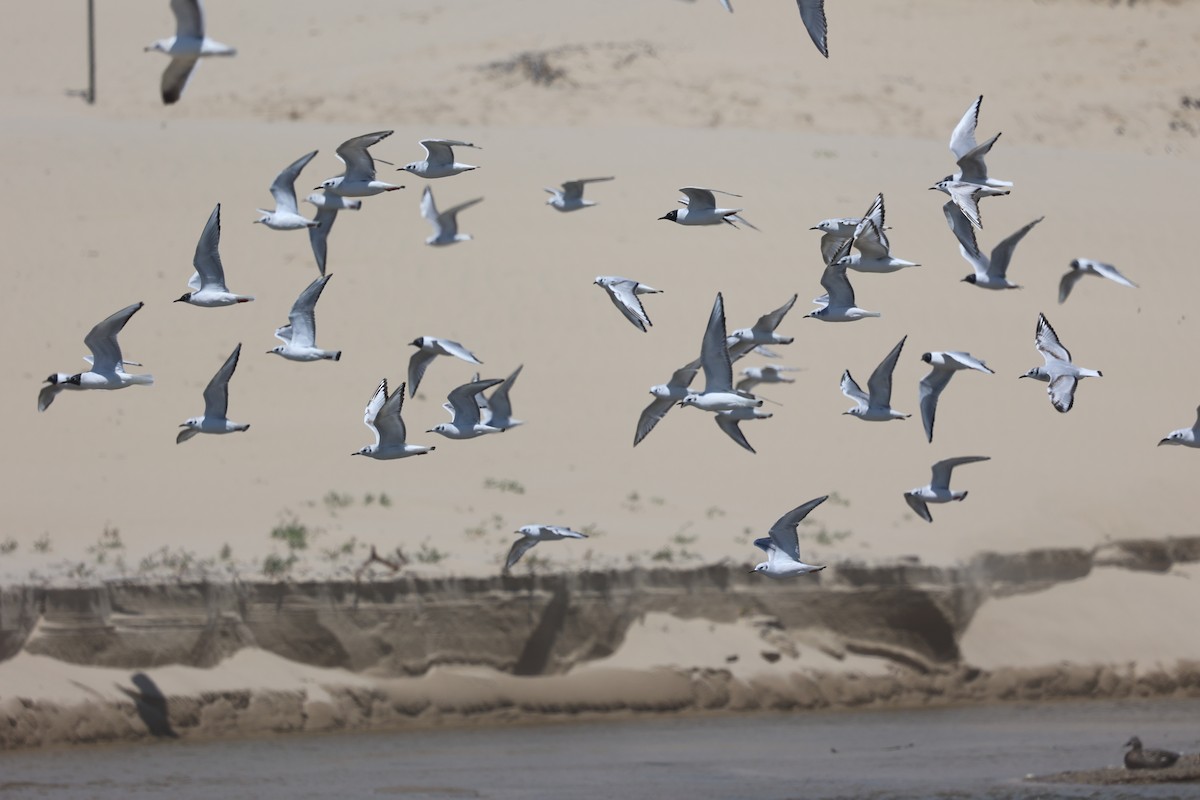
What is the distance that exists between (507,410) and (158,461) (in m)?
7.41

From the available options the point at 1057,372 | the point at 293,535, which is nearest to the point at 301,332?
the point at 293,535

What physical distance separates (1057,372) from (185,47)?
7.08 metres

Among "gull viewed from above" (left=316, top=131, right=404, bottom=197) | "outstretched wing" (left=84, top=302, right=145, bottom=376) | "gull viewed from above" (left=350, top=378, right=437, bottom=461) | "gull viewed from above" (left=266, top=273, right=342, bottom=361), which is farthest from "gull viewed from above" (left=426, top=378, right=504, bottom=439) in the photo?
"outstretched wing" (left=84, top=302, right=145, bottom=376)

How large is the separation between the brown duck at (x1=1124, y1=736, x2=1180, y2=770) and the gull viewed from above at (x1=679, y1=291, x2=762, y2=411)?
15.7ft

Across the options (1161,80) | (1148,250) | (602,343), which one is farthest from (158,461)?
(1161,80)

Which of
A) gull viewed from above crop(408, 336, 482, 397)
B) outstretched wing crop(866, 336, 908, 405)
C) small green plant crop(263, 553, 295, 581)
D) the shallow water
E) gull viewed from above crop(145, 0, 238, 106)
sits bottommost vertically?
the shallow water

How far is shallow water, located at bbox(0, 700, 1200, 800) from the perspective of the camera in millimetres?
15586

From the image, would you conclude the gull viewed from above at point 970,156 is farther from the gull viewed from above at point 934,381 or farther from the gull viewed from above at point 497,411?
the gull viewed from above at point 497,411

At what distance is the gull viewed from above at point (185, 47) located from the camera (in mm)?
10562

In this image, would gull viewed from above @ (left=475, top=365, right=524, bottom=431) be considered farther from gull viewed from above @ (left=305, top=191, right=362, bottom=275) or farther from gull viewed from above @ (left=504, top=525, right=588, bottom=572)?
gull viewed from above @ (left=305, top=191, right=362, bottom=275)

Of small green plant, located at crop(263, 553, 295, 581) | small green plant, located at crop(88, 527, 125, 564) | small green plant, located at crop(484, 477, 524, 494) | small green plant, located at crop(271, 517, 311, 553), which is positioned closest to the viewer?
small green plant, located at crop(263, 553, 295, 581)

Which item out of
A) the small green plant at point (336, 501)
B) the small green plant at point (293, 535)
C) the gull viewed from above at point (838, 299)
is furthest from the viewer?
the small green plant at point (336, 501)

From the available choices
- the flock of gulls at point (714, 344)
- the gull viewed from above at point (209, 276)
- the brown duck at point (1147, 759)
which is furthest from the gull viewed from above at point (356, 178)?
the brown duck at point (1147, 759)

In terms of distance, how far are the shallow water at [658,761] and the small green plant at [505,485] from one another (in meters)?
3.89
